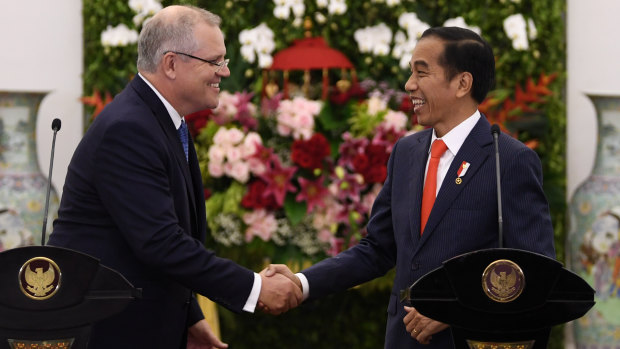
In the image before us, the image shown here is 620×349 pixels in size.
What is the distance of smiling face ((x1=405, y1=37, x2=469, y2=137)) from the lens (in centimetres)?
265

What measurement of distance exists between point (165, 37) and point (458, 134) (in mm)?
866

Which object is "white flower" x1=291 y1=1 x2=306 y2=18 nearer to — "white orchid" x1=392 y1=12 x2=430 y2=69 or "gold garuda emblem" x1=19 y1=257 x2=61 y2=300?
"white orchid" x1=392 y1=12 x2=430 y2=69

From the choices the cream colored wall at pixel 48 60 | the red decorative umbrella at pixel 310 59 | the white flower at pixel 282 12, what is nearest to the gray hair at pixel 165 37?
the red decorative umbrella at pixel 310 59

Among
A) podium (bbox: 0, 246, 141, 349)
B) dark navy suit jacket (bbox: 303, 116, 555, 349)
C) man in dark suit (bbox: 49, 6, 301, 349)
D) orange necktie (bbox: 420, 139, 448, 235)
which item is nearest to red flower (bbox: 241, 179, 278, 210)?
man in dark suit (bbox: 49, 6, 301, 349)

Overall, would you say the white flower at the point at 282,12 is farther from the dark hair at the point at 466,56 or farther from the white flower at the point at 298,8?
the dark hair at the point at 466,56

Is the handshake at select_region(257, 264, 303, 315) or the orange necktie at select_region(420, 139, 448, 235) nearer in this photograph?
the orange necktie at select_region(420, 139, 448, 235)

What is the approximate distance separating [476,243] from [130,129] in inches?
36.6

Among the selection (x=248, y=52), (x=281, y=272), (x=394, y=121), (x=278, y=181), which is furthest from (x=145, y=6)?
(x=281, y=272)

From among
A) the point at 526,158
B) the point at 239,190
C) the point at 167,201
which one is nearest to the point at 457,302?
the point at 526,158

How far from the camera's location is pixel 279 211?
15.1 feet

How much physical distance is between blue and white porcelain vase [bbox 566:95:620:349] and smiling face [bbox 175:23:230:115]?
253 centimetres

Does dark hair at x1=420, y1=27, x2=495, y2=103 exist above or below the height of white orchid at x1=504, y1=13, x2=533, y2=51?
below

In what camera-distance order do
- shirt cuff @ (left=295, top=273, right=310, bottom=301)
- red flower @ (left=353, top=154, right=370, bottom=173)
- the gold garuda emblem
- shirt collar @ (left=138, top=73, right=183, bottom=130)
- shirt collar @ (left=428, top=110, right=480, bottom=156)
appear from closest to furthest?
the gold garuda emblem
shirt collar @ (left=428, top=110, right=480, bottom=156)
shirt collar @ (left=138, top=73, right=183, bottom=130)
shirt cuff @ (left=295, top=273, right=310, bottom=301)
red flower @ (left=353, top=154, right=370, bottom=173)

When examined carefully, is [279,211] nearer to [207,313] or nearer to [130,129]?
[207,313]
